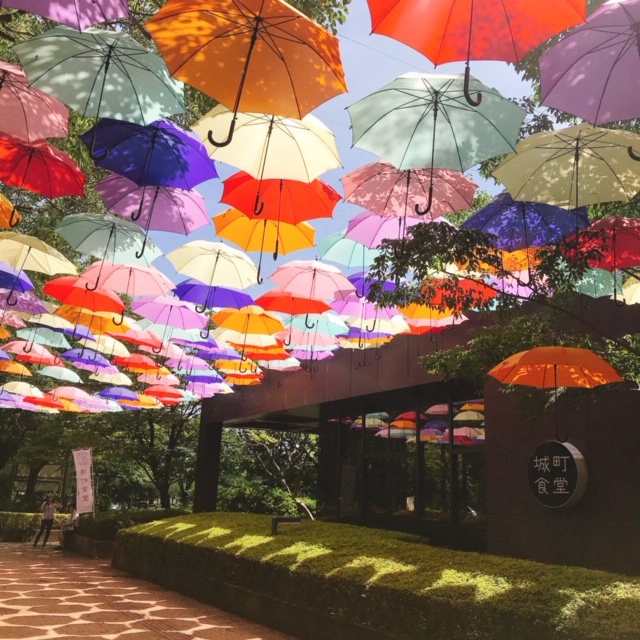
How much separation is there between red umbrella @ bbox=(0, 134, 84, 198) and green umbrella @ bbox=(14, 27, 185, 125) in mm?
1069

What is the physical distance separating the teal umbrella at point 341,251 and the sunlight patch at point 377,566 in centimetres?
393

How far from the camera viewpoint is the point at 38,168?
5.46 meters

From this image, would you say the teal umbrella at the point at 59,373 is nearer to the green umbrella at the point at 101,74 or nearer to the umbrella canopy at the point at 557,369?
the green umbrella at the point at 101,74

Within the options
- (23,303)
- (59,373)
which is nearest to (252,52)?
(23,303)

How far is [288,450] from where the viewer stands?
69.1ft

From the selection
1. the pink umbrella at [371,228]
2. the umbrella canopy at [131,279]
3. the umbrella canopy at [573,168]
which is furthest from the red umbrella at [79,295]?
the umbrella canopy at [573,168]

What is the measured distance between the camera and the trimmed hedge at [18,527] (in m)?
19.1

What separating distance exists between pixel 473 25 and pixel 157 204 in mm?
4008

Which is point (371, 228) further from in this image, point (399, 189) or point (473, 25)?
point (473, 25)

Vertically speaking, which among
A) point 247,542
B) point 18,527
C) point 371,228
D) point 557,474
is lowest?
point 18,527

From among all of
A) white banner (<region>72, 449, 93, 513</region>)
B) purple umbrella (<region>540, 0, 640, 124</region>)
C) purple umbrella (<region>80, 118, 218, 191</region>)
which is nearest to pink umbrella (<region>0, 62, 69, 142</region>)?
purple umbrella (<region>80, 118, 218, 191</region>)

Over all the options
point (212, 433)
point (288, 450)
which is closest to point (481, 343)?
point (212, 433)

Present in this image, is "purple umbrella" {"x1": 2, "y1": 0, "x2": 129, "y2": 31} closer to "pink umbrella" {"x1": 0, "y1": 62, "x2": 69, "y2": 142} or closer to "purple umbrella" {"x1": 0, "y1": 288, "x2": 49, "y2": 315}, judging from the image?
"pink umbrella" {"x1": 0, "y1": 62, "x2": 69, "y2": 142}

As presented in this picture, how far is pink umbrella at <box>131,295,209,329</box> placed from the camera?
1023 cm
